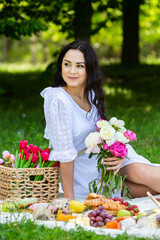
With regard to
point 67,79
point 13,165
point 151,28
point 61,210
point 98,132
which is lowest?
point 61,210

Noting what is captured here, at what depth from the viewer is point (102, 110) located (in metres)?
4.13

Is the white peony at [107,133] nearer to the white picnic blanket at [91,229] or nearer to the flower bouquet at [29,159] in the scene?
the flower bouquet at [29,159]

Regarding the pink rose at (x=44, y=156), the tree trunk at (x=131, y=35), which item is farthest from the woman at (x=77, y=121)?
the tree trunk at (x=131, y=35)

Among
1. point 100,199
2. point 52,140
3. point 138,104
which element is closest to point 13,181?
point 52,140

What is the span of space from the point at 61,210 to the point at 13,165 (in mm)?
719

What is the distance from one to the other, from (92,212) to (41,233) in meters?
0.54

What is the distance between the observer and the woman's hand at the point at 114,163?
3.73m

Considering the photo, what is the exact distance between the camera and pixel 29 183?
378 cm

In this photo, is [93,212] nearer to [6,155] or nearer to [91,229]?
[91,229]

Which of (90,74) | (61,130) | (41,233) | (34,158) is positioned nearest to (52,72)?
(90,74)

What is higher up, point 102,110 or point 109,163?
point 102,110

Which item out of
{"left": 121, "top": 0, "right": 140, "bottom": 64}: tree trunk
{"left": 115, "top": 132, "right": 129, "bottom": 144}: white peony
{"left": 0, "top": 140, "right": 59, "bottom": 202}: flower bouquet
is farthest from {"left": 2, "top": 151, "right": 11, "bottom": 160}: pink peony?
{"left": 121, "top": 0, "right": 140, "bottom": 64}: tree trunk

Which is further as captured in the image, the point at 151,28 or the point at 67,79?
the point at 151,28

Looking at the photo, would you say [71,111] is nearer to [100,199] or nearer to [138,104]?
[100,199]
